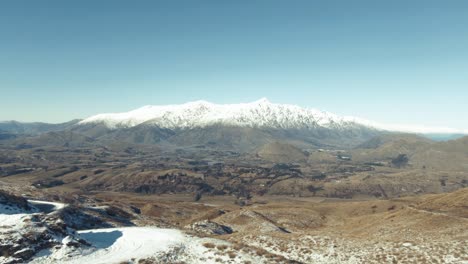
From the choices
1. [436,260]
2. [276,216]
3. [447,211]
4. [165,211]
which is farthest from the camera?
[165,211]

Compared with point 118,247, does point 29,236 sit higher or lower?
higher

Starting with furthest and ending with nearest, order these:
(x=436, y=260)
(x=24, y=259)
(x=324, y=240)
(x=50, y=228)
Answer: (x=324, y=240) < (x=50, y=228) < (x=436, y=260) < (x=24, y=259)

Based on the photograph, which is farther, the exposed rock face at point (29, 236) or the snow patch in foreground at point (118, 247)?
the snow patch in foreground at point (118, 247)

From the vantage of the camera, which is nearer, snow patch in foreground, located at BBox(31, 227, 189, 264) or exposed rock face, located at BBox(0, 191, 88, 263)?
exposed rock face, located at BBox(0, 191, 88, 263)

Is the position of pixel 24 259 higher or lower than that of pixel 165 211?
higher

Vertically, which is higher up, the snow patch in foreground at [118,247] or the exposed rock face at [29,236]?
the exposed rock face at [29,236]

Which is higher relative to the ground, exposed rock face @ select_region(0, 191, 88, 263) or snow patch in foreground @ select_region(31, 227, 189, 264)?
exposed rock face @ select_region(0, 191, 88, 263)

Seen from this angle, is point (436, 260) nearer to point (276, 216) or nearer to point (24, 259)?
point (24, 259)

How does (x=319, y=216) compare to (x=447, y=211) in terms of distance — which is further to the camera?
(x=319, y=216)

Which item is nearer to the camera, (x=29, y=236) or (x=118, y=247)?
(x=29, y=236)

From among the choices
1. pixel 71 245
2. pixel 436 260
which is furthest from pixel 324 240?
pixel 71 245
